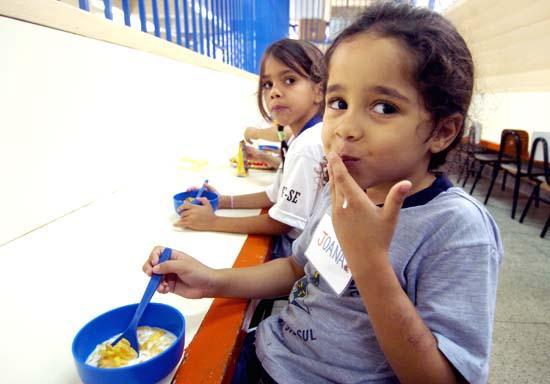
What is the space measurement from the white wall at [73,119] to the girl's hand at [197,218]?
0.33 metres

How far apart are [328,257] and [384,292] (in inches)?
8.3

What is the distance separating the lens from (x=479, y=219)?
1.65 ft

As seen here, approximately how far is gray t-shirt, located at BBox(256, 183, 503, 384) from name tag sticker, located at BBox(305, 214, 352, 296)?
2 cm

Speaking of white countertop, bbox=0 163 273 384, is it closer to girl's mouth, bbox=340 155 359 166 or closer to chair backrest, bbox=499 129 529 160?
girl's mouth, bbox=340 155 359 166

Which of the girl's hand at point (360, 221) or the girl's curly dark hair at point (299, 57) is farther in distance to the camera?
the girl's curly dark hair at point (299, 57)

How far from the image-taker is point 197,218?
917 millimetres

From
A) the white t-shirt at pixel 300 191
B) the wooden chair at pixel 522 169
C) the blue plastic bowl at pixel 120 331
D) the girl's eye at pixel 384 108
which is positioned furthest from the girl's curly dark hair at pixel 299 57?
the wooden chair at pixel 522 169

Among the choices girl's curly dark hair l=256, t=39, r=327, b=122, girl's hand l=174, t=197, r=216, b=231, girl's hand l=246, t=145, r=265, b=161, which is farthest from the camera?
girl's hand l=246, t=145, r=265, b=161

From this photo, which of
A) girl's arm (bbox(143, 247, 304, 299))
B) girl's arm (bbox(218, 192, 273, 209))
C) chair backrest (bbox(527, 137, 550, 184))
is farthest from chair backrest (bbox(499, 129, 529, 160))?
girl's arm (bbox(143, 247, 304, 299))

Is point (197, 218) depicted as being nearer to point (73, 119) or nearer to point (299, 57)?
point (73, 119)

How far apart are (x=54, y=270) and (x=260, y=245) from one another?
43 cm

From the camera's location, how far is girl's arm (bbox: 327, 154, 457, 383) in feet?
1.44

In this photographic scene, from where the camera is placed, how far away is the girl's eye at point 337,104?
573 mm

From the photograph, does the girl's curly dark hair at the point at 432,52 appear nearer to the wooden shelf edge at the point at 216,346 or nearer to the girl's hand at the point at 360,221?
the girl's hand at the point at 360,221
